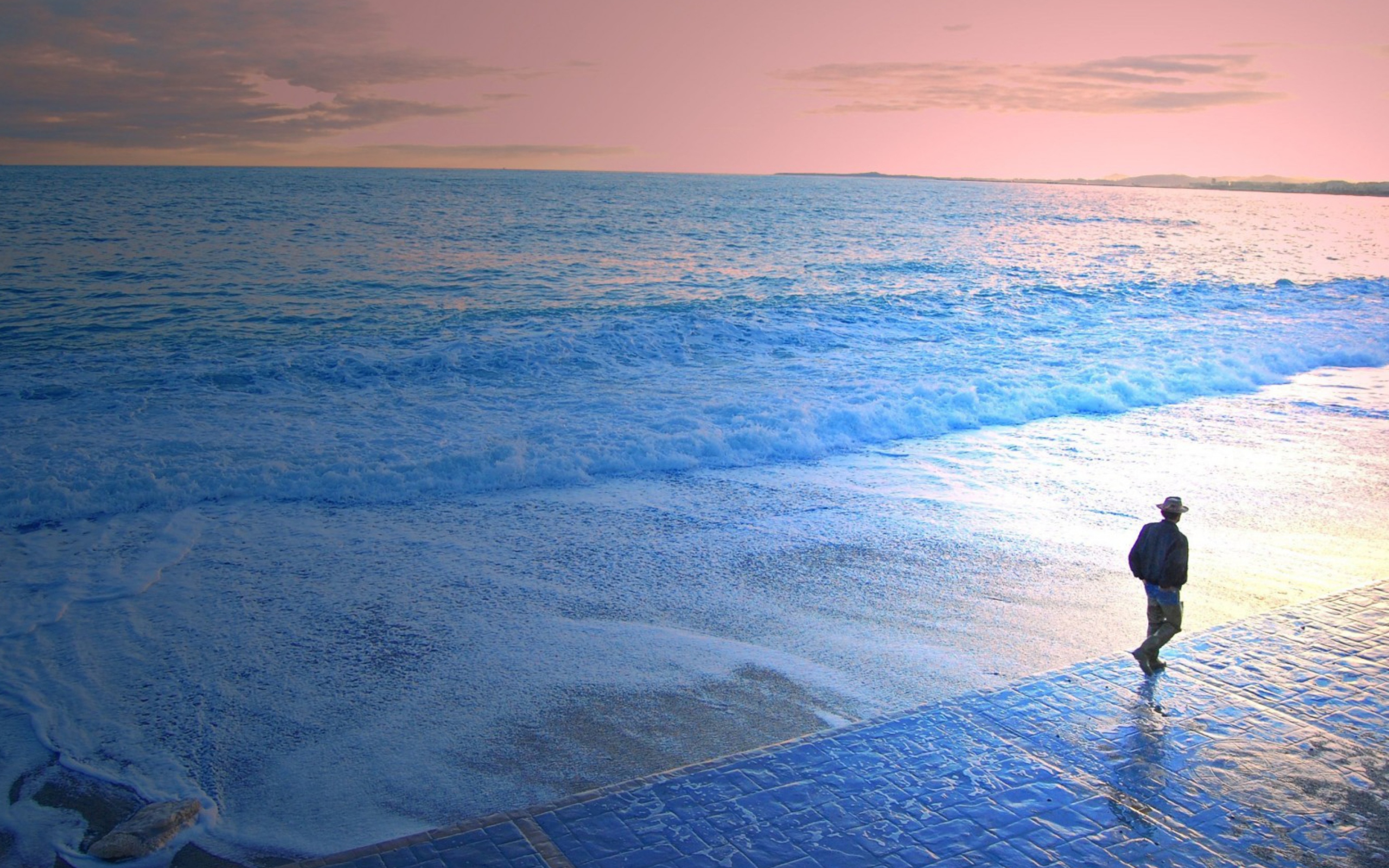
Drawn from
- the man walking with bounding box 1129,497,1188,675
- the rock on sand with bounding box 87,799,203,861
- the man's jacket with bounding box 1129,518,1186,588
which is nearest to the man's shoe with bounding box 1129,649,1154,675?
the man walking with bounding box 1129,497,1188,675

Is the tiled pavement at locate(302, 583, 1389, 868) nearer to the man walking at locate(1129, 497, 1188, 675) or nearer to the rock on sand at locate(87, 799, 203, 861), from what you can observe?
the man walking at locate(1129, 497, 1188, 675)

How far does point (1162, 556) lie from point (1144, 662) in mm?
708

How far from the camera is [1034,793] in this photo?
404 cm

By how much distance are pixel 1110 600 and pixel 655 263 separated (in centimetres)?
2606

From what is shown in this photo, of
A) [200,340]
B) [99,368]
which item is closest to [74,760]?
[99,368]

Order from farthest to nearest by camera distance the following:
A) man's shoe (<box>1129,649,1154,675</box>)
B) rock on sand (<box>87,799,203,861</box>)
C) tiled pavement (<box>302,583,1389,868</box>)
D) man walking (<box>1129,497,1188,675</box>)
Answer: man's shoe (<box>1129,649,1154,675</box>) → man walking (<box>1129,497,1188,675</box>) → rock on sand (<box>87,799,203,861</box>) → tiled pavement (<box>302,583,1389,868</box>)

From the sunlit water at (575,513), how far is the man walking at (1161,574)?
649mm

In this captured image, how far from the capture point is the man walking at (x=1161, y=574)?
16.6 ft

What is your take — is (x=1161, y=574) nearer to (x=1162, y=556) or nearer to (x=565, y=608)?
(x=1162, y=556)

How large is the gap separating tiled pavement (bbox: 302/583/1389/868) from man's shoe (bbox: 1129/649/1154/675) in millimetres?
62

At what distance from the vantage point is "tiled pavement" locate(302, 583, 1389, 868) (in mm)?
3623

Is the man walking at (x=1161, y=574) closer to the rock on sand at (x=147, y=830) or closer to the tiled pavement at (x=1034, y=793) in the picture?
Answer: the tiled pavement at (x=1034, y=793)

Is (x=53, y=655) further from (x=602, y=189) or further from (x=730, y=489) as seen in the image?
(x=602, y=189)

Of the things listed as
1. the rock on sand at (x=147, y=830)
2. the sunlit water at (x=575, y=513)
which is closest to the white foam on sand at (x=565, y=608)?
the sunlit water at (x=575, y=513)
